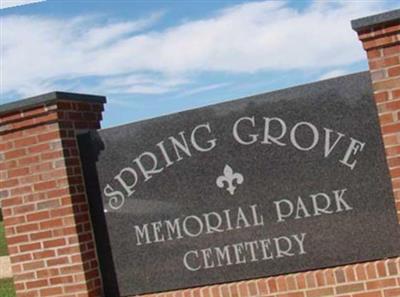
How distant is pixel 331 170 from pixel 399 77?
963 mm

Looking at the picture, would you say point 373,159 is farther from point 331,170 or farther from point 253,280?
point 253,280

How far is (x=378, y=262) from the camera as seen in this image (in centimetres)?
622

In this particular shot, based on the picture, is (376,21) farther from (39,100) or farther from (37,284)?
(37,284)

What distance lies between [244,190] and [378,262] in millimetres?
1288

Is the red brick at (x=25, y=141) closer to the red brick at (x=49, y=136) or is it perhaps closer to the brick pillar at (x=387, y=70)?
the red brick at (x=49, y=136)

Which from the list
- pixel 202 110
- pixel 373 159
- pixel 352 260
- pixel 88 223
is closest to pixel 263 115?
pixel 202 110

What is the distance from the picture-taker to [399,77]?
6008 mm

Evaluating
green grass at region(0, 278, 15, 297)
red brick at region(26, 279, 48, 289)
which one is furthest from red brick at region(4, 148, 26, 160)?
green grass at region(0, 278, 15, 297)

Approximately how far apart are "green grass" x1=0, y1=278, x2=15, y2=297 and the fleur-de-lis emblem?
9216mm

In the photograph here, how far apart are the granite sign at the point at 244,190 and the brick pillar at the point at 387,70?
11 centimetres

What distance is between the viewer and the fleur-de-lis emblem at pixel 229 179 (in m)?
6.63

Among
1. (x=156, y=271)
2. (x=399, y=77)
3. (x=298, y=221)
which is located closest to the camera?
(x=399, y=77)

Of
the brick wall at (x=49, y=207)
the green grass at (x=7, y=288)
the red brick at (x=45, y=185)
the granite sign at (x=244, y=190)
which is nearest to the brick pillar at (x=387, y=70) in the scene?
the granite sign at (x=244, y=190)

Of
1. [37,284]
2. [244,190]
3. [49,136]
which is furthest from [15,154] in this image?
[244,190]
